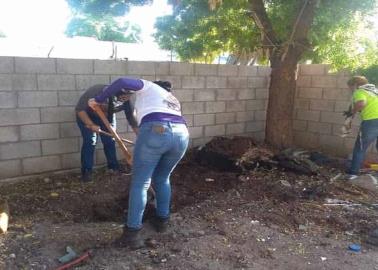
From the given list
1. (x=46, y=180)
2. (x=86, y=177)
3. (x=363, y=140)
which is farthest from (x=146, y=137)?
(x=363, y=140)

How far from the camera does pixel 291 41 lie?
249 inches

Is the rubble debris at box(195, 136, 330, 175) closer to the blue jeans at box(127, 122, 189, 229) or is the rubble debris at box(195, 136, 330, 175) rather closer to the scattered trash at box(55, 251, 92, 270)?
the blue jeans at box(127, 122, 189, 229)

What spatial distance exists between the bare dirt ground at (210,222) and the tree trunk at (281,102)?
49.6 inches

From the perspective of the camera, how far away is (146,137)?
3.19m

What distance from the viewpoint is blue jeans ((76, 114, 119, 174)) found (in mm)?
4859

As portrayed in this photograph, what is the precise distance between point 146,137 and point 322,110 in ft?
15.8

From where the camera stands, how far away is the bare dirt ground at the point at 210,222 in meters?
3.20

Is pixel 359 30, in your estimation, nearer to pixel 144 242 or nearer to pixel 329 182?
pixel 329 182

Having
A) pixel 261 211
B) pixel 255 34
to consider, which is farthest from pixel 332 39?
pixel 261 211

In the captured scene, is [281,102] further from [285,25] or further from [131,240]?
[131,240]

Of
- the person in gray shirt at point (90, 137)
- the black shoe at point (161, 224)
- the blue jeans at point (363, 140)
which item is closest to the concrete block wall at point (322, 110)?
the blue jeans at point (363, 140)

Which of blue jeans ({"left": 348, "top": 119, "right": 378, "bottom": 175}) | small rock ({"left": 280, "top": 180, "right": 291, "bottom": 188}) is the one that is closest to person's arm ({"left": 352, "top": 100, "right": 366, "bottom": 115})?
blue jeans ({"left": 348, "top": 119, "right": 378, "bottom": 175})

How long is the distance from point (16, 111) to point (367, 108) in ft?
15.2

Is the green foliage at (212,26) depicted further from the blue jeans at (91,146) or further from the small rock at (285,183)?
the small rock at (285,183)
